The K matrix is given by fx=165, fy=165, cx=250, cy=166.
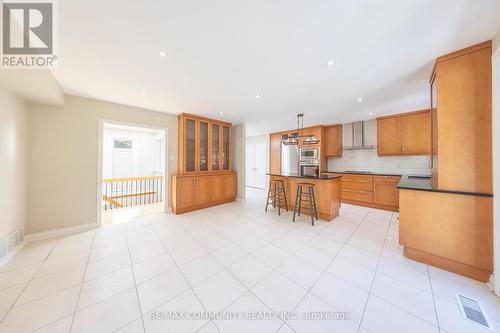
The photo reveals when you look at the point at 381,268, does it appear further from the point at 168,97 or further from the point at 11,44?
the point at 11,44

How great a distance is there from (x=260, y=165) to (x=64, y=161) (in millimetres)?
6150

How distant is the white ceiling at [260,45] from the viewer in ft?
4.41

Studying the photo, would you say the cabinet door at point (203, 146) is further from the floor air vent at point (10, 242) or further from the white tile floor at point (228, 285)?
the floor air vent at point (10, 242)

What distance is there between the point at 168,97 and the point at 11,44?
5.60 feet

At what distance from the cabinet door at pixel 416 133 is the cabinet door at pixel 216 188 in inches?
194

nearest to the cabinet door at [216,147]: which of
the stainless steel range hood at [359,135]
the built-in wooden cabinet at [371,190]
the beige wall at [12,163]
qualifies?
the beige wall at [12,163]

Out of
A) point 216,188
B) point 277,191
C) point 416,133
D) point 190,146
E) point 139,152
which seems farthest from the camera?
point 139,152

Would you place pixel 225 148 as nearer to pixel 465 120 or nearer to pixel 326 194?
pixel 326 194

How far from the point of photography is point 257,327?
4.05 ft

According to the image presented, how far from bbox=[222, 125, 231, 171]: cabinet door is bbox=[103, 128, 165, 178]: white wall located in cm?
248

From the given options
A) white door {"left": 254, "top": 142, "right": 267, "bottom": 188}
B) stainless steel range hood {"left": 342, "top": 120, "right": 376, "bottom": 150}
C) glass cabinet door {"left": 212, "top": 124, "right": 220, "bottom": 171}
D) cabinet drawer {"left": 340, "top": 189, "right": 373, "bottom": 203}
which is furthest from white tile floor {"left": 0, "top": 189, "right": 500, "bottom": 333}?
white door {"left": 254, "top": 142, "right": 267, "bottom": 188}

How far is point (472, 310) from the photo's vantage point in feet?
4.52

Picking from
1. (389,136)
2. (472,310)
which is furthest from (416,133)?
(472,310)

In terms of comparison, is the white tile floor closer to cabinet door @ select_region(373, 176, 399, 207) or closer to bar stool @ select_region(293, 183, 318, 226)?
bar stool @ select_region(293, 183, 318, 226)
